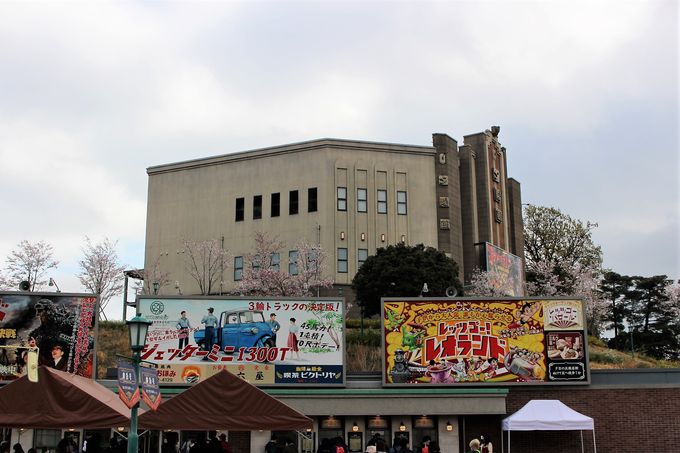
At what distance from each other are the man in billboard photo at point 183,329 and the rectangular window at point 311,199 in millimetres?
28957

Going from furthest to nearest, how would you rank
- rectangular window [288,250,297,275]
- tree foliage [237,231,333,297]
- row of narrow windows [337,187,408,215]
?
row of narrow windows [337,187,408,215] < rectangular window [288,250,297,275] < tree foliage [237,231,333,297]

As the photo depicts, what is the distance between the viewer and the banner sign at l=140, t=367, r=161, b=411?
13562 mm

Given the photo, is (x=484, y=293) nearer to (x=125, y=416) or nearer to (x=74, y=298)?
(x=74, y=298)

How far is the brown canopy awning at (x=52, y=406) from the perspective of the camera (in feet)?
41.7

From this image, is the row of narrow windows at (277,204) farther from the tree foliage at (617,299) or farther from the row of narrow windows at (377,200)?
the tree foliage at (617,299)

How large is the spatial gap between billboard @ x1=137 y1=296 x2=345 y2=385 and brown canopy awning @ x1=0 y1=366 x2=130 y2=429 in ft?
54.2

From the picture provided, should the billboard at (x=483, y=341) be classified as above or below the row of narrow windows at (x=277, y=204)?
below

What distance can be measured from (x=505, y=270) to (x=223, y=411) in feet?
180

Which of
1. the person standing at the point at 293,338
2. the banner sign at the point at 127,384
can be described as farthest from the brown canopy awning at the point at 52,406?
the person standing at the point at 293,338

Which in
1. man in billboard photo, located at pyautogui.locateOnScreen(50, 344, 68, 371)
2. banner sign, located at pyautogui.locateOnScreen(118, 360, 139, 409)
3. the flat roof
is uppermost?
the flat roof

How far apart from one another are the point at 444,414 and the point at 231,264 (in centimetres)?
3379

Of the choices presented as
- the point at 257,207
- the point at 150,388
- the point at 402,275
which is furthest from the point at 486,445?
the point at 257,207

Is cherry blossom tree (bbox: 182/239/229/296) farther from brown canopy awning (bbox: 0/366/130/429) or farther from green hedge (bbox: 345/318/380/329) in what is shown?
brown canopy awning (bbox: 0/366/130/429)

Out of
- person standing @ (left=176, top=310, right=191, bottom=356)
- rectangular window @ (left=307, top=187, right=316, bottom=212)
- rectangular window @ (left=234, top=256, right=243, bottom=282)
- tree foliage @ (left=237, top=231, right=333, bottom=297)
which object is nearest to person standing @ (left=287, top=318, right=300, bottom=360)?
person standing @ (left=176, top=310, right=191, bottom=356)
